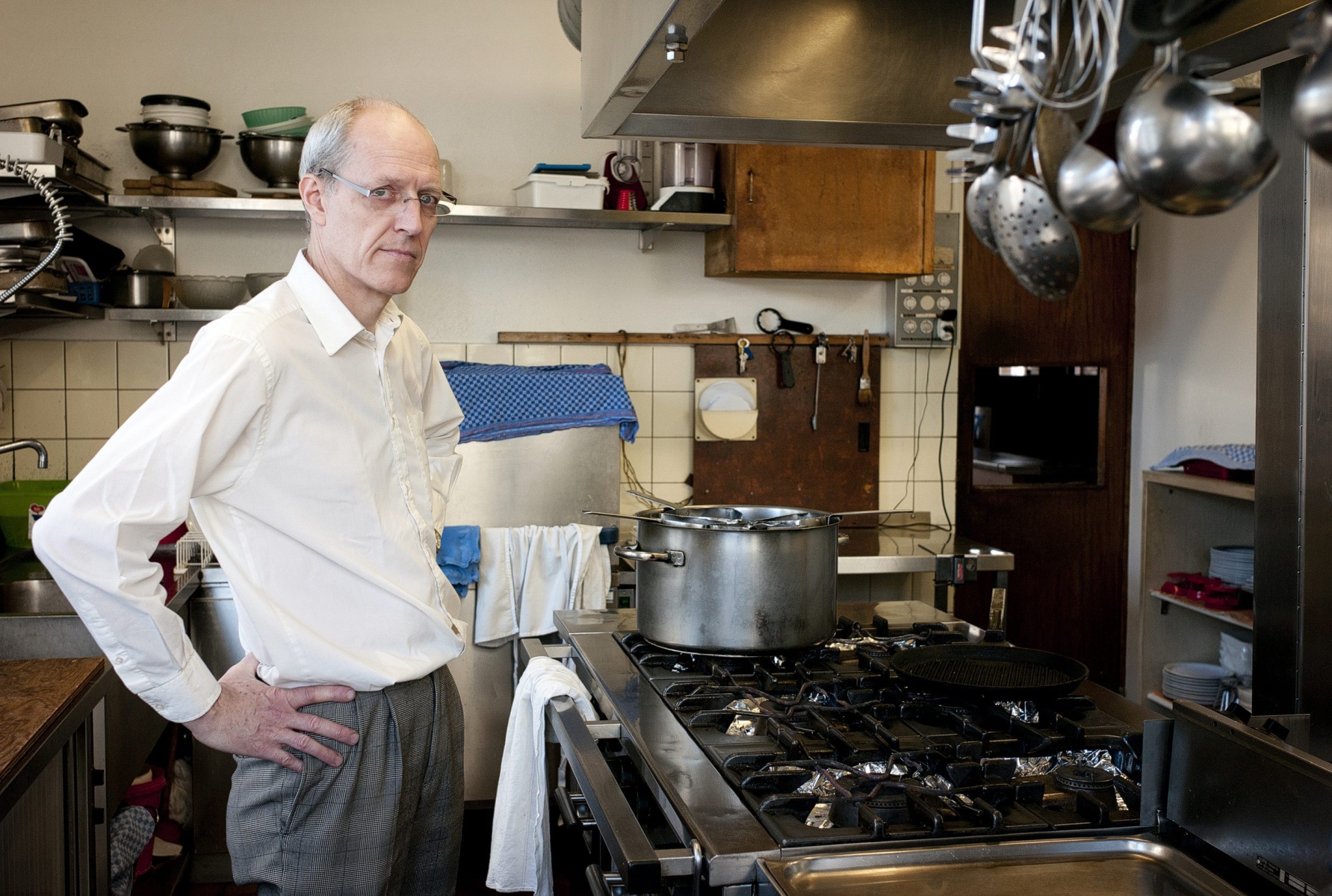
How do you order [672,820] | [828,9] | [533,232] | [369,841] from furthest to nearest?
[533,232] → [369,841] → [828,9] → [672,820]

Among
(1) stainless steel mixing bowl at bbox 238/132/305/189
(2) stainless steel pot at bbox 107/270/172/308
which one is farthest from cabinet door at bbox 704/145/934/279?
(2) stainless steel pot at bbox 107/270/172/308

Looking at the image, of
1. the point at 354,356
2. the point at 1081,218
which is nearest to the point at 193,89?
the point at 354,356

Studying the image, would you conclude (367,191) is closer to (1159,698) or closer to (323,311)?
(323,311)

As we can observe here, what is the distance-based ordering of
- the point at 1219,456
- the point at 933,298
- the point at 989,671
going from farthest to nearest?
the point at 933,298
the point at 1219,456
the point at 989,671

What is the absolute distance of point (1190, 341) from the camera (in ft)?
13.3

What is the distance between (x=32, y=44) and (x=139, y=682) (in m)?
2.70

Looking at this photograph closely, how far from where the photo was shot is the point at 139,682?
1.46 metres

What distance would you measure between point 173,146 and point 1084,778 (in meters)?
2.89

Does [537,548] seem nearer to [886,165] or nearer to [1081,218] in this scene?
[886,165]

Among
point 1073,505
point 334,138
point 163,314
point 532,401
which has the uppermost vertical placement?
point 334,138

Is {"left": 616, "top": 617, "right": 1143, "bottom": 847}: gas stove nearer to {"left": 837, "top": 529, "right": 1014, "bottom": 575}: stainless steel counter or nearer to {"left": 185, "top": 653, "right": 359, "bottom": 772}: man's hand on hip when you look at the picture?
{"left": 185, "top": 653, "right": 359, "bottom": 772}: man's hand on hip

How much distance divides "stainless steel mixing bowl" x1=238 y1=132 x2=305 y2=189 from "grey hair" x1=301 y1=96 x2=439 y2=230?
1.74 m

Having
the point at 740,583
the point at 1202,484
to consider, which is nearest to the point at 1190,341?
the point at 1202,484

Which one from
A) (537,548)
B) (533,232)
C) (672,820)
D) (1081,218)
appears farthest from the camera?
(533,232)
